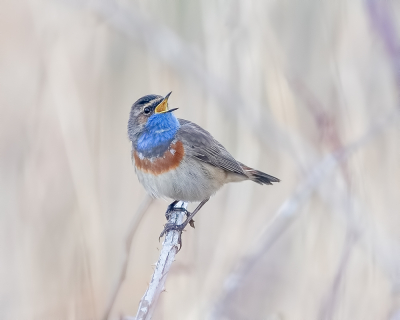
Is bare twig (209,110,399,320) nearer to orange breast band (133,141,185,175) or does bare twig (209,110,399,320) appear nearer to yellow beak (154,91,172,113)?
orange breast band (133,141,185,175)

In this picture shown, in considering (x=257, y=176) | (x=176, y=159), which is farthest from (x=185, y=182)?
(x=257, y=176)

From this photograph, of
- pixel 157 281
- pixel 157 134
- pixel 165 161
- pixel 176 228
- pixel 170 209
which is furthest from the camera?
pixel 170 209

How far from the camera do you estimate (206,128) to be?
340cm

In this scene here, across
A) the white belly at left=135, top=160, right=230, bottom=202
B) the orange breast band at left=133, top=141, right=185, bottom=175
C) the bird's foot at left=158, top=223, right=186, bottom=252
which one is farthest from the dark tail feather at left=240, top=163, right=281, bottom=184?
the bird's foot at left=158, top=223, right=186, bottom=252

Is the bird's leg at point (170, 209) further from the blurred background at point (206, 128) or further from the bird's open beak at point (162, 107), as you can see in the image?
the bird's open beak at point (162, 107)

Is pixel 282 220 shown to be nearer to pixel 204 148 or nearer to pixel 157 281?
pixel 157 281

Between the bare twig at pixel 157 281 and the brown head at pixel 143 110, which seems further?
the brown head at pixel 143 110

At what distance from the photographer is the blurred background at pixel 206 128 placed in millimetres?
2924

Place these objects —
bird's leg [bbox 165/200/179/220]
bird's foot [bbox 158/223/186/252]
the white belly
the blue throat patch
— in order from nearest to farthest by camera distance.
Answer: bird's foot [bbox 158/223/186/252] < the white belly < the blue throat patch < bird's leg [bbox 165/200/179/220]

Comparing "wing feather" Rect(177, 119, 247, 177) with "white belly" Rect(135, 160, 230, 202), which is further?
"wing feather" Rect(177, 119, 247, 177)

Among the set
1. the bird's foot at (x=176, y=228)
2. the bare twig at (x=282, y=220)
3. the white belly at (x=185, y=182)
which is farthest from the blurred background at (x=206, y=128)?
the bare twig at (x=282, y=220)

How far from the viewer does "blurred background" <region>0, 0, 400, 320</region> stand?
292 cm

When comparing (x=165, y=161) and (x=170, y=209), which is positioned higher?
(x=165, y=161)

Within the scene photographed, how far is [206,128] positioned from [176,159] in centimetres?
30
